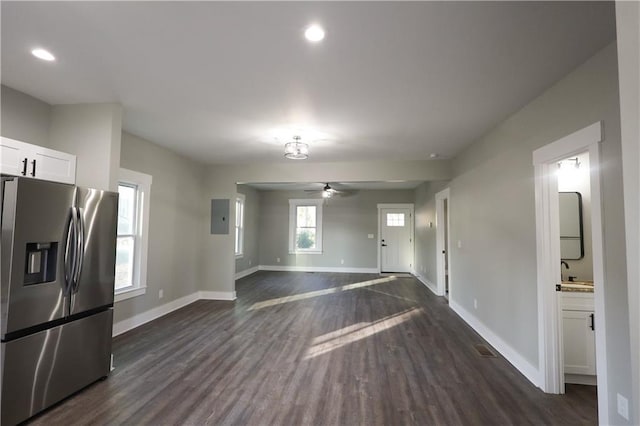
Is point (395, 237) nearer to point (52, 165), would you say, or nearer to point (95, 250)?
point (95, 250)

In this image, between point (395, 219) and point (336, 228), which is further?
point (336, 228)

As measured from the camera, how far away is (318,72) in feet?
7.40

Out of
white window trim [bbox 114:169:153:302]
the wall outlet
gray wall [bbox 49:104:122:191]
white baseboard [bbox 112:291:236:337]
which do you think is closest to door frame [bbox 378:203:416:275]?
white baseboard [bbox 112:291:236:337]

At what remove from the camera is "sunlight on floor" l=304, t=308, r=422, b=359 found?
11.2ft

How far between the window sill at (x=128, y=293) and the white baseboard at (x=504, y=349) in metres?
4.52

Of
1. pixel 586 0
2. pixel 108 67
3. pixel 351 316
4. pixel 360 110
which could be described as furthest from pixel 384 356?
pixel 108 67

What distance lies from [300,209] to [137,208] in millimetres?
5509

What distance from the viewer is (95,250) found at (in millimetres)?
2566

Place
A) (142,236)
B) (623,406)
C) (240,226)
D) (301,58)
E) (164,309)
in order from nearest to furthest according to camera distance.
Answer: (623,406)
(301,58)
(142,236)
(164,309)
(240,226)

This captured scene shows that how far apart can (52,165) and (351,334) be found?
366 centimetres

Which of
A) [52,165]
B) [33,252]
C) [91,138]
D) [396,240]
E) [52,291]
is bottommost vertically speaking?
[52,291]

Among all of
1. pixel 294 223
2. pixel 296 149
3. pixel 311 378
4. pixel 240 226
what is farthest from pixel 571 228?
pixel 294 223

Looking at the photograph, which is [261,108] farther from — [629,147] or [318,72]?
[629,147]

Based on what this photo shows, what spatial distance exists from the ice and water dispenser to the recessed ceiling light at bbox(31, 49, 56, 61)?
52.9 inches
